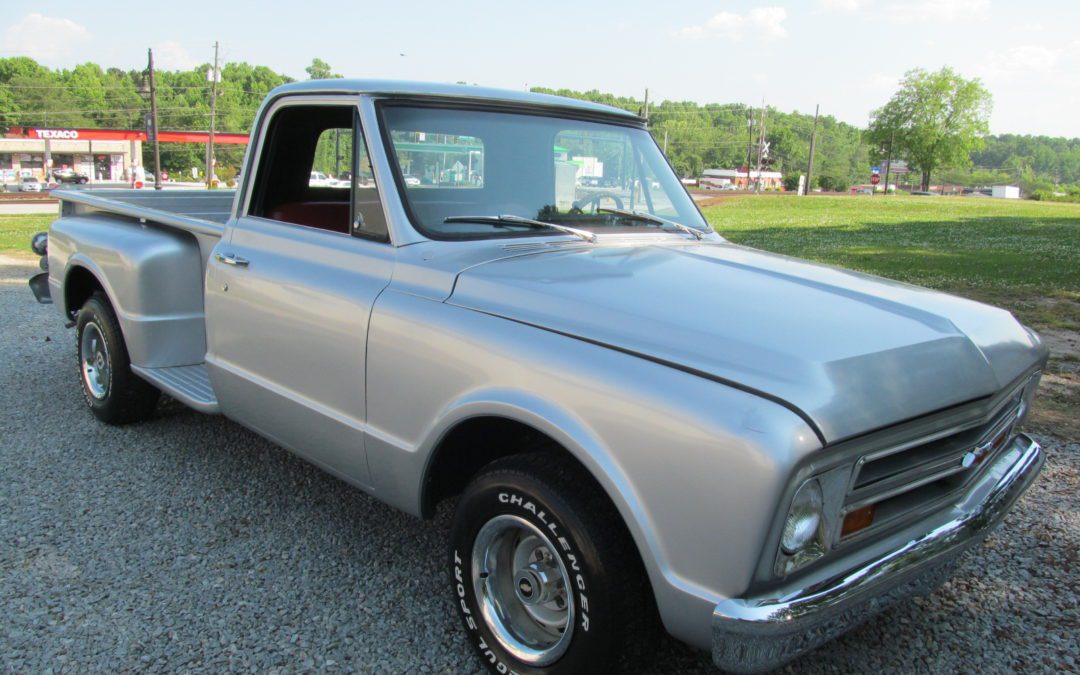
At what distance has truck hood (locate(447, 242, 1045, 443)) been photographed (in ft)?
6.48

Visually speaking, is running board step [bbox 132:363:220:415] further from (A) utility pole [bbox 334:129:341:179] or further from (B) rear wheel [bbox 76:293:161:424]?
(A) utility pole [bbox 334:129:341:179]

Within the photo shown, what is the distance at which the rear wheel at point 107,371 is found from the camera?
4.54 metres

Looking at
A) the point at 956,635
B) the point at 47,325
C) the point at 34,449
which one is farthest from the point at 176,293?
the point at 47,325

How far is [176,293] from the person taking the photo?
13.9 feet

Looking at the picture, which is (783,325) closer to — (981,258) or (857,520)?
(857,520)

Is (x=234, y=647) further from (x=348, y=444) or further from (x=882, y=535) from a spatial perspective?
(x=882, y=535)

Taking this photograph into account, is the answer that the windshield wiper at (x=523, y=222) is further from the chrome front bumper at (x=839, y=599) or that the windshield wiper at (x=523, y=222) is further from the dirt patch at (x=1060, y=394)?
the dirt patch at (x=1060, y=394)

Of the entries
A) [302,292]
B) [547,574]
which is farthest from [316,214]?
[547,574]

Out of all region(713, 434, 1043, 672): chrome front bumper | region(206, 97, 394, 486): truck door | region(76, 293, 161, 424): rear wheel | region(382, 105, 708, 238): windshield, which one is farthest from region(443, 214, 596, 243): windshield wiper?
region(76, 293, 161, 424): rear wheel

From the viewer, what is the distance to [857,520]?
207cm

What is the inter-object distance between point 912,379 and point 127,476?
3.79 metres

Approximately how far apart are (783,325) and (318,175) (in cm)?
287

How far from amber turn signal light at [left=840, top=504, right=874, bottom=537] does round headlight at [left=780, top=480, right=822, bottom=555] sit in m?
0.12

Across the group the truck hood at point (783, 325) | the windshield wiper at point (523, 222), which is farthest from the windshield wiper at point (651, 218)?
the truck hood at point (783, 325)
